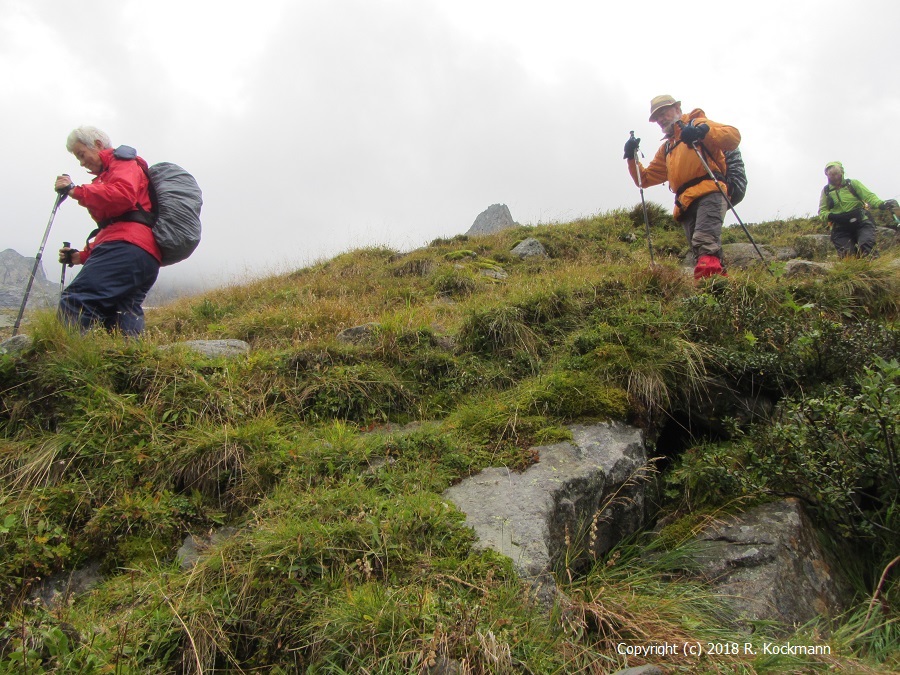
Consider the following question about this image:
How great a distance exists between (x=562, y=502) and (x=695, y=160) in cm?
540

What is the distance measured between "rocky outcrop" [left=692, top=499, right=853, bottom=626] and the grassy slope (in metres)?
0.22

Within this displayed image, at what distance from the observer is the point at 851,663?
90.7 inches

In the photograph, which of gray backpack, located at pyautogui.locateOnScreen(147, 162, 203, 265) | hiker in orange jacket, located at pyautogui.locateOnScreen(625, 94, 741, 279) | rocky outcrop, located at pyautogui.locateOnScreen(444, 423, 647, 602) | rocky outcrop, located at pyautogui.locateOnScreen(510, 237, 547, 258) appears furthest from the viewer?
rocky outcrop, located at pyautogui.locateOnScreen(510, 237, 547, 258)

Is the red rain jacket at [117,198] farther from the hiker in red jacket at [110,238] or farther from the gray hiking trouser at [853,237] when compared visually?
the gray hiking trouser at [853,237]

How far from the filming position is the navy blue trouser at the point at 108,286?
5078 mm

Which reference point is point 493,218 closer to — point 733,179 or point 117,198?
point 733,179

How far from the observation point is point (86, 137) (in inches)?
209

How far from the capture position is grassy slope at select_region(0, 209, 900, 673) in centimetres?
238

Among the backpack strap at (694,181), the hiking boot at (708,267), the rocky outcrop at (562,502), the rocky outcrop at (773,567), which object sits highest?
the backpack strap at (694,181)

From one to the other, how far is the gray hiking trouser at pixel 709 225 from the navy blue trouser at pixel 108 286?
21.4ft

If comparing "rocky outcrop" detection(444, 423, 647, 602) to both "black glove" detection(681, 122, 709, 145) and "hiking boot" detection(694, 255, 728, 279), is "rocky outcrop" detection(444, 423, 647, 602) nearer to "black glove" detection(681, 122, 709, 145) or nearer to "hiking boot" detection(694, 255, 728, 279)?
"hiking boot" detection(694, 255, 728, 279)

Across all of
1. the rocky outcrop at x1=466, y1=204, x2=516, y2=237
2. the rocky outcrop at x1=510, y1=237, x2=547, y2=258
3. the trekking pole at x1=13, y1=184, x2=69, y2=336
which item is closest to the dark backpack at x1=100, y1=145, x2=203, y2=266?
the trekking pole at x1=13, y1=184, x2=69, y2=336

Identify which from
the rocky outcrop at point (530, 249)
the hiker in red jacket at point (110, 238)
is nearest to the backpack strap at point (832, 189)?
the rocky outcrop at point (530, 249)

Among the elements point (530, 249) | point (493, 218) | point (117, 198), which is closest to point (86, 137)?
point (117, 198)
